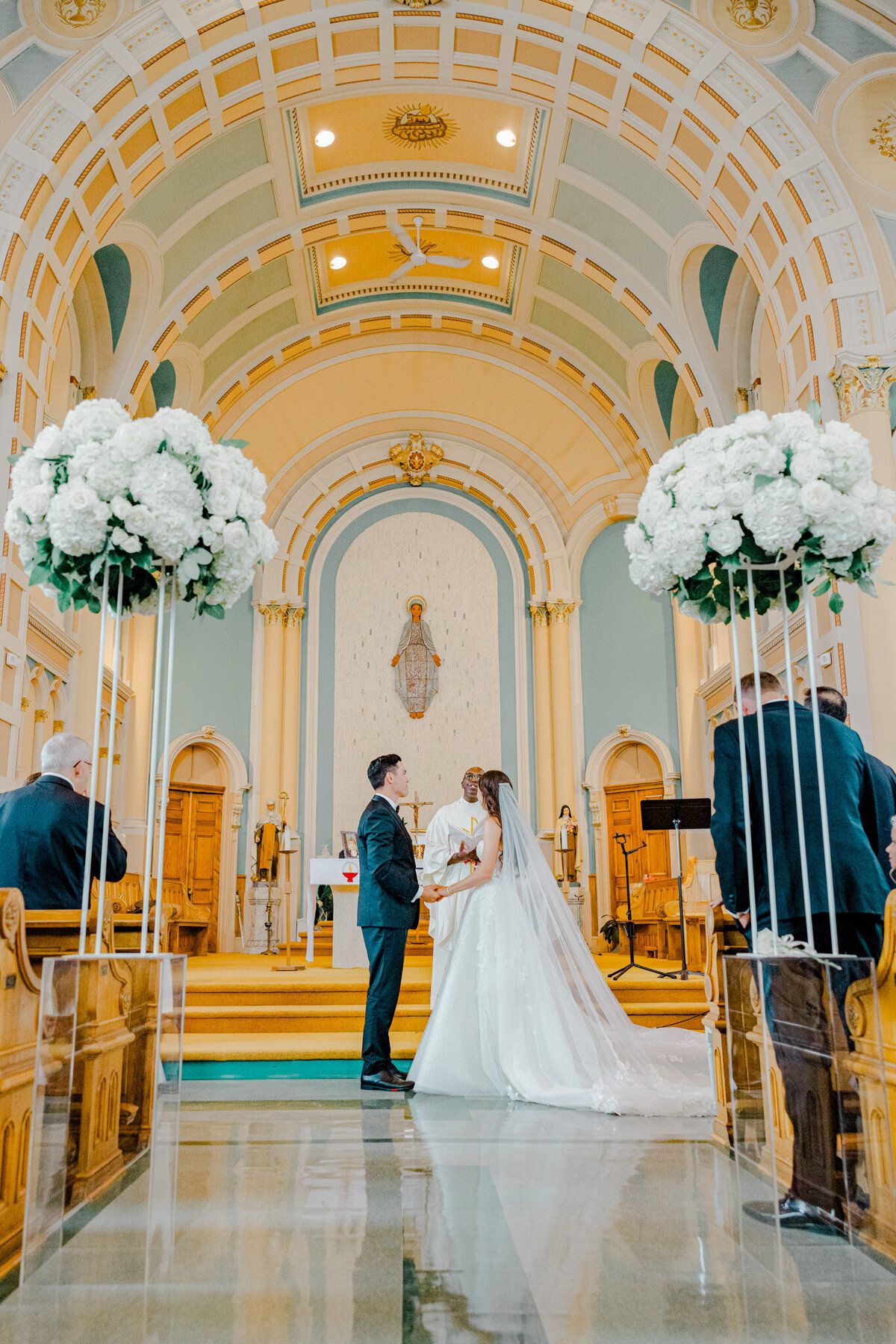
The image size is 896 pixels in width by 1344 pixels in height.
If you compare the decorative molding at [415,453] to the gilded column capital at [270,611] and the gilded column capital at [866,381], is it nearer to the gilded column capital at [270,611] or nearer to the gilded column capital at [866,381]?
the gilded column capital at [270,611]

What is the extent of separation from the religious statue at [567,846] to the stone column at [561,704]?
98 cm

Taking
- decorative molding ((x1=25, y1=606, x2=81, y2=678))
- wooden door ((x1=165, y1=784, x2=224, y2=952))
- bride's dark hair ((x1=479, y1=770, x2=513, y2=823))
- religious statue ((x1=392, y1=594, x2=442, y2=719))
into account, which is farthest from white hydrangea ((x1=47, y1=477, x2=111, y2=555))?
religious statue ((x1=392, y1=594, x2=442, y2=719))

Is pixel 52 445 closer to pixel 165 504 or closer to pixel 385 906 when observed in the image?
pixel 165 504

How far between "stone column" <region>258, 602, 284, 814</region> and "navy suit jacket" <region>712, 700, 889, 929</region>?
39.2 feet

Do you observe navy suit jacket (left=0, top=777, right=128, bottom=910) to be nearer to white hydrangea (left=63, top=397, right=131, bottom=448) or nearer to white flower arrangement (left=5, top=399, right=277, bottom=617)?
white flower arrangement (left=5, top=399, right=277, bottom=617)

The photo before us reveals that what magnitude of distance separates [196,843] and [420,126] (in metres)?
9.59

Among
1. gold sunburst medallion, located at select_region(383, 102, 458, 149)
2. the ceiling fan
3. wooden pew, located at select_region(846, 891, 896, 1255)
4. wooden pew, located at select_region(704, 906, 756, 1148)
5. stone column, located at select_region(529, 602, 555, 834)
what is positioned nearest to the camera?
wooden pew, located at select_region(846, 891, 896, 1255)

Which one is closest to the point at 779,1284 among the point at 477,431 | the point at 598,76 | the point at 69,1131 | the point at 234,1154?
the point at 69,1131

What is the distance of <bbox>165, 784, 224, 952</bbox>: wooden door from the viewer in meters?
14.3

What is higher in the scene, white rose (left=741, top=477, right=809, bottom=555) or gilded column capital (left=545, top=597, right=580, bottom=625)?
gilded column capital (left=545, top=597, right=580, bottom=625)

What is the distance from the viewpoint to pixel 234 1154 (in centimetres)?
375

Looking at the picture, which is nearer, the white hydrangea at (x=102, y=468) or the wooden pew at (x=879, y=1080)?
the wooden pew at (x=879, y=1080)

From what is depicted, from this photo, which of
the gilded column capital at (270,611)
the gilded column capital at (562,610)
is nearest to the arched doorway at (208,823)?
the gilded column capital at (270,611)

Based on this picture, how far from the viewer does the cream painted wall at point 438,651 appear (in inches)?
610
